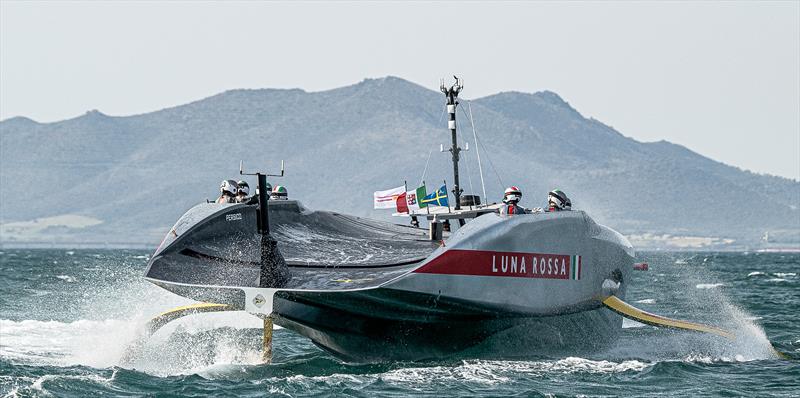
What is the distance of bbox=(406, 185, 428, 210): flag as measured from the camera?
24.6 meters

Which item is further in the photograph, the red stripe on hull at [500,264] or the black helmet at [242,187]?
the black helmet at [242,187]

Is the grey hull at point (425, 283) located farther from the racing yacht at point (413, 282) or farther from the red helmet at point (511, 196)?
the red helmet at point (511, 196)

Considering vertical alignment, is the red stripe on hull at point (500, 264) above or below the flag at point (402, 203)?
below

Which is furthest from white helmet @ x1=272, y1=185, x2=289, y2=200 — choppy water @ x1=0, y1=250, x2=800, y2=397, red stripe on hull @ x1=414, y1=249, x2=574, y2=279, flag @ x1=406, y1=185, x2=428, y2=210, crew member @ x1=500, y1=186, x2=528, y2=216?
red stripe on hull @ x1=414, y1=249, x2=574, y2=279

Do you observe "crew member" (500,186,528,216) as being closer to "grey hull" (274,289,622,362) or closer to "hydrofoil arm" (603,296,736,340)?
"grey hull" (274,289,622,362)

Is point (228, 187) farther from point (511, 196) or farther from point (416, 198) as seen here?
point (416, 198)

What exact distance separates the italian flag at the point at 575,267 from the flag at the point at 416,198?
28.2 feet

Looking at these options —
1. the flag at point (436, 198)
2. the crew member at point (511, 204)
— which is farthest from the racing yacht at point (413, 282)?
the flag at point (436, 198)

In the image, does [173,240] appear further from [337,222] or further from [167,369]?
[337,222]

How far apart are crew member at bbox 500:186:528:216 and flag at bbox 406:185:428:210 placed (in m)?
8.45

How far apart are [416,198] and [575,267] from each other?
362 inches

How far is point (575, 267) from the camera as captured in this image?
1571cm

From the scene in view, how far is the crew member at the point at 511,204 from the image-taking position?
49.4 ft

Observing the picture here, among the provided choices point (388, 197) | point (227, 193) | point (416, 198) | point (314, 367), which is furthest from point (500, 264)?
point (388, 197)
